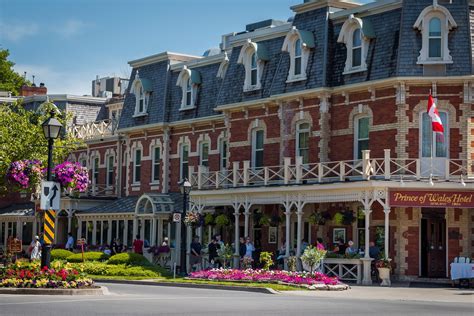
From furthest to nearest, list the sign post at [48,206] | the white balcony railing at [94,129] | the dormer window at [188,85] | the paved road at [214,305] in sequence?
the white balcony railing at [94,129], the dormer window at [188,85], the sign post at [48,206], the paved road at [214,305]

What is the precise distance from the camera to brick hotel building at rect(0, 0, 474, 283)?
117ft

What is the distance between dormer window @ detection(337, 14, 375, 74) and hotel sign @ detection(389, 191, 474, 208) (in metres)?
5.66

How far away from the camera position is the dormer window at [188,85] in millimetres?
49344

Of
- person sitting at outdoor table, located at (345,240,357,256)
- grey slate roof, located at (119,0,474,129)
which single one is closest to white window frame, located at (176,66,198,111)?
grey slate roof, located at (119,0,474,129)

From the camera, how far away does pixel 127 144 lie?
54.5 meters

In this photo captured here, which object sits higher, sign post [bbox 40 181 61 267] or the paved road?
sign post [bbox 40 181 61 267]

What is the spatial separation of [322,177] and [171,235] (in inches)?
532

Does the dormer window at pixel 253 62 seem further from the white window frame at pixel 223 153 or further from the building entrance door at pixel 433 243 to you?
the building entrance door at pixel 433 243

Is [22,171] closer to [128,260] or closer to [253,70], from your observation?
[128,260]

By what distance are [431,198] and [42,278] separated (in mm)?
14710

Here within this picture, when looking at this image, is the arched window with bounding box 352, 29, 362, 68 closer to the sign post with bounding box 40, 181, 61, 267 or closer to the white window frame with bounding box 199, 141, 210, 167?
the white window frame with bounding box 199, 141, 210, 167

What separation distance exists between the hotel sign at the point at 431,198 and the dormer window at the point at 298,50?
780cm

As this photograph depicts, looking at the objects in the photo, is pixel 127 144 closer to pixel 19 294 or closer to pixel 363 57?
pixel 363 57

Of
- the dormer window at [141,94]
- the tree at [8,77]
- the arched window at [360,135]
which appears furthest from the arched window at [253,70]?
the tree at [8,77]
